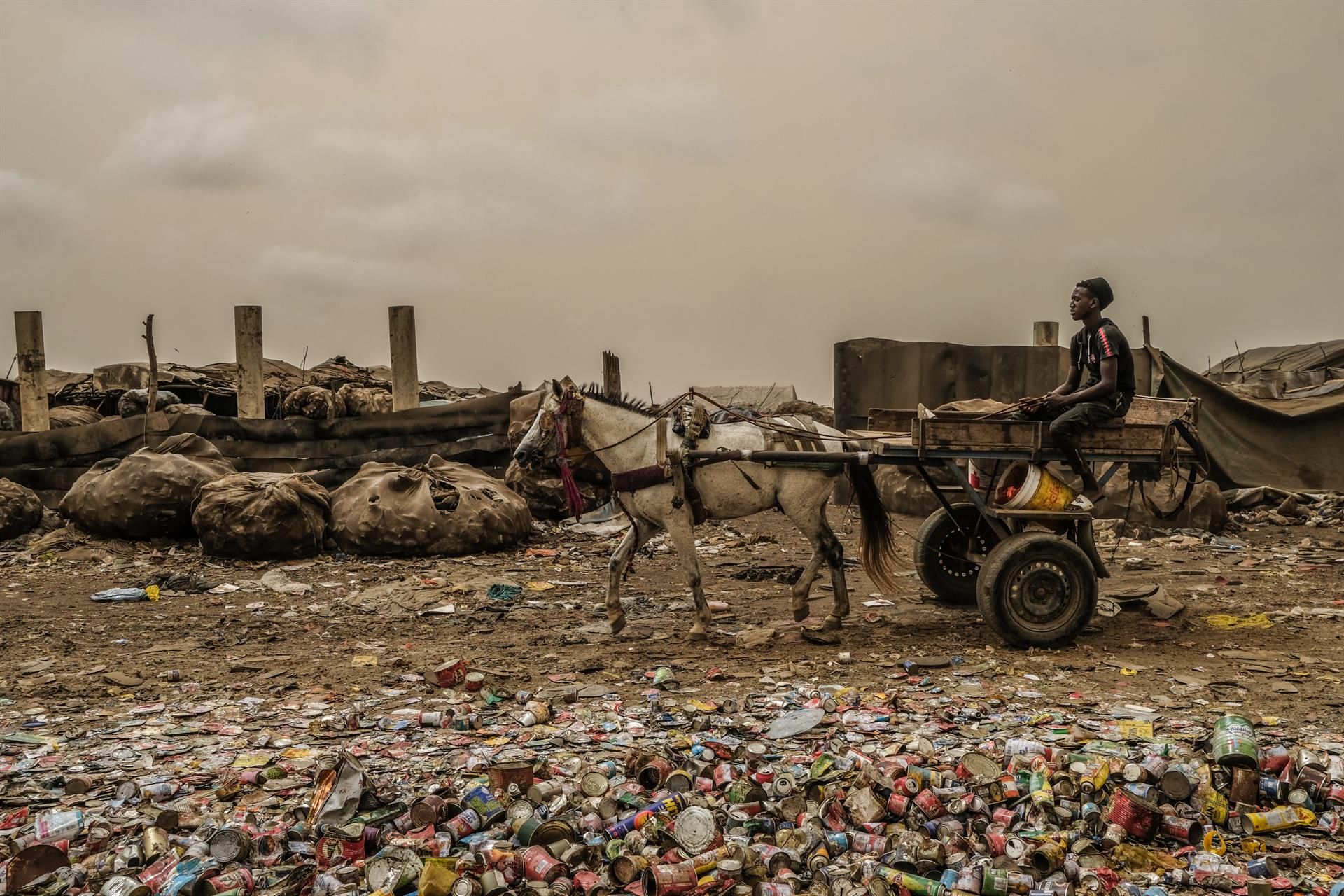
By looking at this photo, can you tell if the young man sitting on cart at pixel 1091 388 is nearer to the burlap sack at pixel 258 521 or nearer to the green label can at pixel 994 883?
the green label can at pixel 994 883

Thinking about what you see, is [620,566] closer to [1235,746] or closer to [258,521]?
[1235,746]

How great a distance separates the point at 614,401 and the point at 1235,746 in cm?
437

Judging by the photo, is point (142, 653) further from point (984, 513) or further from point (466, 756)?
point (984, 513)

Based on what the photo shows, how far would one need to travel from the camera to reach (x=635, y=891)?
3469mm

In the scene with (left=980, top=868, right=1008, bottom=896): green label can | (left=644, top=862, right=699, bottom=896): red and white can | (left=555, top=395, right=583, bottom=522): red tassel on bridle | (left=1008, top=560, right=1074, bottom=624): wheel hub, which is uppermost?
(left=555, top=395, right=583, bottom=522): red tassel on bridle

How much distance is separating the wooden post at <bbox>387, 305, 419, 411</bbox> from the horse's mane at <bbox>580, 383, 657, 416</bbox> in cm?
655

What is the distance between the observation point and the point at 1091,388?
243 inches

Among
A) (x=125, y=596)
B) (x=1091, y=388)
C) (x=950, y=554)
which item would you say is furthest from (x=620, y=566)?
(x=125, y=596)

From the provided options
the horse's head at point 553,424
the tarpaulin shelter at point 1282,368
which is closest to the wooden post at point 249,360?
the horse's head at point 553,424

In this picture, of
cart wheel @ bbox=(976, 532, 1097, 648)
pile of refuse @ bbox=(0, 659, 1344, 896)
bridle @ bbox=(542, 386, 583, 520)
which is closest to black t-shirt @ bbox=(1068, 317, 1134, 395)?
cart wheel @ bbox=(976, 532, 1097, 648)

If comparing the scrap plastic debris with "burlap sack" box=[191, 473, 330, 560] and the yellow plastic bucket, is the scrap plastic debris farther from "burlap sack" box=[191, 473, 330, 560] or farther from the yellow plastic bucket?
the yellow plastic bucket

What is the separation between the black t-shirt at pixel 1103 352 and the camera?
6.26m

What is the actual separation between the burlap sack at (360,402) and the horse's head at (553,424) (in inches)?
A: 355

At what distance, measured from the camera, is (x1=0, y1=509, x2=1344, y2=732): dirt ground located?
5758 millimetres
